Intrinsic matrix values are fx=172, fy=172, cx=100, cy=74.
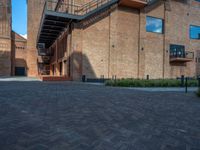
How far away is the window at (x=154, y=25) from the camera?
21.6m

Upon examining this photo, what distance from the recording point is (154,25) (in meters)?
22.1

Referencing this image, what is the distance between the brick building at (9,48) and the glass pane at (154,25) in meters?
25.3

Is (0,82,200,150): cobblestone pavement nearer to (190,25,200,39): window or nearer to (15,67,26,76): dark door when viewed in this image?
(190,25,200,39): window

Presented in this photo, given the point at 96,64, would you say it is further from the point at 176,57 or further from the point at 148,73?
the point at 176,57

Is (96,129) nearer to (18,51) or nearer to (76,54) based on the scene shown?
(76,54)

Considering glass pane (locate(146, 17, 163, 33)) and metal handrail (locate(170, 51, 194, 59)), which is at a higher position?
glass pane (locate(146, 17, 163, 33))

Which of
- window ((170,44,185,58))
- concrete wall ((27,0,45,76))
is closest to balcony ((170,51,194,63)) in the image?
window ((170,44,185,58))

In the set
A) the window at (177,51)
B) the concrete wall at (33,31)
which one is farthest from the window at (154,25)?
the concrete wall at (33,31)

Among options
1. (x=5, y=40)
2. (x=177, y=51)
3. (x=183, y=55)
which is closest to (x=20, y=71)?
(x=5, y=40)

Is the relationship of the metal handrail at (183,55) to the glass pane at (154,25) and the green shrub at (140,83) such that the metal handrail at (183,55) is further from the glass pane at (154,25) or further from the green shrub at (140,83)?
the green shrub at (140,83)

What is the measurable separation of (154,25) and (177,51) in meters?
5.13

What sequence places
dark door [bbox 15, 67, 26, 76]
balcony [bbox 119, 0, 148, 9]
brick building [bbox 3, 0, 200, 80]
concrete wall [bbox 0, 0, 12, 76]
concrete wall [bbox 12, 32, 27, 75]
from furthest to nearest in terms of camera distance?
dark door [bbox 15, 67, 26, 76] → concrete wall [bbox 12, 32, 27, 75] → concrete wall [bbox 0, 0, 12, 76] → balcony [bbox 119, 0, 148, 9] → brick building [bbox 3, 0, 200, 80]

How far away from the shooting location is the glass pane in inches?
850

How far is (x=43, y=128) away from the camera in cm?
362
